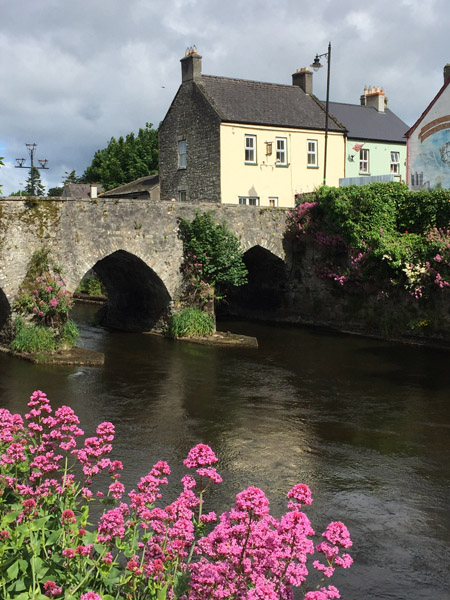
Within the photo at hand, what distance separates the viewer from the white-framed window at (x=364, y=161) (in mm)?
37531

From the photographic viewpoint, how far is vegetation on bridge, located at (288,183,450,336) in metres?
23.2

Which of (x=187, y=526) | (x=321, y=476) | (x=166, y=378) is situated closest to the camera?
(x=187, y=526)

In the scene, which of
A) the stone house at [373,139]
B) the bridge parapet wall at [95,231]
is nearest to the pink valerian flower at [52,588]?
the bridge parapet wall at [95,231]

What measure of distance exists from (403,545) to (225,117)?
2677cm

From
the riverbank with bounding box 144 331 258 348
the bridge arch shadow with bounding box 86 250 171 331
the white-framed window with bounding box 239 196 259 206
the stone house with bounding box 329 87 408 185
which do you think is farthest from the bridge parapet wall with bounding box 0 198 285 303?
the stone house with bounding box 329 87 408 185

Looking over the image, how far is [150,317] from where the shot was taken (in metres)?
26.7

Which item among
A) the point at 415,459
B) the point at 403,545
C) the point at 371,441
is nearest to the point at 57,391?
the point at 371,441

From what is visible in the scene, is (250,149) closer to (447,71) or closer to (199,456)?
(447,71)

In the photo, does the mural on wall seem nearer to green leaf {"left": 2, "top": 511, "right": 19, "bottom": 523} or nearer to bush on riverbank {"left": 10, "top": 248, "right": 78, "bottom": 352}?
bush on riverbank {"left": 10, "top": 248, "right": 78, "bottom": 352}

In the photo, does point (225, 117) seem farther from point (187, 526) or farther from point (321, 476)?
point (187, 526)

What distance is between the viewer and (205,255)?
982 inches

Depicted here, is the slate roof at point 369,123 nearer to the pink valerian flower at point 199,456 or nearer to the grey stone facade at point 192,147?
the grey stone facade at point 192,147

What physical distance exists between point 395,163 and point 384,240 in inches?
667

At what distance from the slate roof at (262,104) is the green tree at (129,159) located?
79.3 feet
